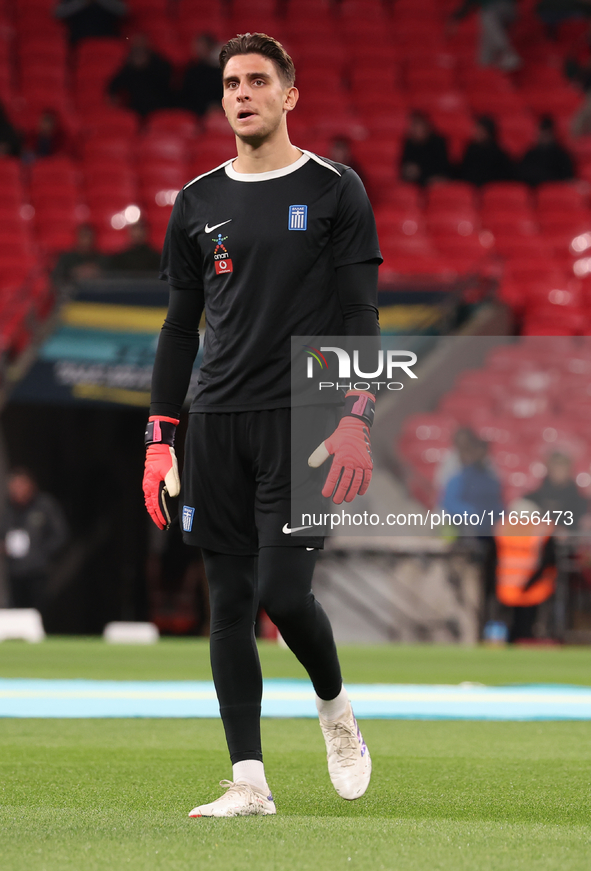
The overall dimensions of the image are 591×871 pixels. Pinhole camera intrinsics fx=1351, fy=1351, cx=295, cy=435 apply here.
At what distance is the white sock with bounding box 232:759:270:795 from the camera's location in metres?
3.75

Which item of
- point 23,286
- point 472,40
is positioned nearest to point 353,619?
point 23,286

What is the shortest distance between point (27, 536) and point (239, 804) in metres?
10.0

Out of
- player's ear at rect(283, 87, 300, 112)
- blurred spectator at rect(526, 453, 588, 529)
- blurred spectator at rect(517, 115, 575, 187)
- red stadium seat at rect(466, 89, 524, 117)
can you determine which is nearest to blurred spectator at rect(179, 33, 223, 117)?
red stadium seat at rect(466, 89, 524, 117)

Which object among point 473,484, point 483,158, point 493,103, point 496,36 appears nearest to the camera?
point 473,484

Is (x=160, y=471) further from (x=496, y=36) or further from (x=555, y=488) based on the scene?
(x=496, y=36)

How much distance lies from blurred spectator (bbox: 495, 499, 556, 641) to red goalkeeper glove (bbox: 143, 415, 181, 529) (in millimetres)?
8773

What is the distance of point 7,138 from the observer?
1705 cm

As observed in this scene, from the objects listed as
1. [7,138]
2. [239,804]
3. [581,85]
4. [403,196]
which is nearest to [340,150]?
[403,196]

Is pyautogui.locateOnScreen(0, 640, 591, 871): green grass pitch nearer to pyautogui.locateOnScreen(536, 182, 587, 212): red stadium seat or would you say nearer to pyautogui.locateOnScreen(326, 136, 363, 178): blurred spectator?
pyautogui.locateOnScreen(326, 136, 363, 178): blurred spectator

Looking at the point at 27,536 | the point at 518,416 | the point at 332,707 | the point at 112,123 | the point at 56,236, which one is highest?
the point at 112,123

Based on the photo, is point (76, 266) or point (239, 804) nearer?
point (239, 804)

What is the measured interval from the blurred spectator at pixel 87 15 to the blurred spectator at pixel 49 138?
8.55ft

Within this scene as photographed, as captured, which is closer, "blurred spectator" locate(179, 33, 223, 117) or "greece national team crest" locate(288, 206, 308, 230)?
"greece national team crest" locate(288, 206, 308, 230)

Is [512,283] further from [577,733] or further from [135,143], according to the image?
[577,733]
